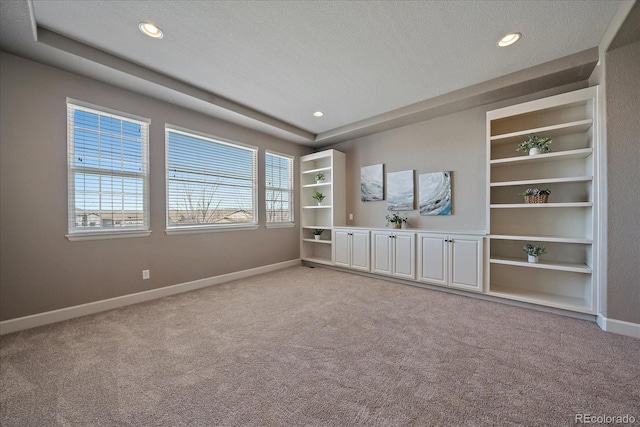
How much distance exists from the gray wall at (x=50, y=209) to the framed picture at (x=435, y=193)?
395cm

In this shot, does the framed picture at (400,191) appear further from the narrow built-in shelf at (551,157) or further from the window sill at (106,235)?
the window sill at (106,235)

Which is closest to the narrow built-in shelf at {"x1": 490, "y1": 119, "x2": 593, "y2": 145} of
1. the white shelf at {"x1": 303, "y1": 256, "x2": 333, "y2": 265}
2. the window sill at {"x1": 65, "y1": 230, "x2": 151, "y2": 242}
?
the white shelf at {"x1": 303, "y1": 256, "x2": 333, "y2": 265}

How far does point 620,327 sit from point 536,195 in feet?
4.72

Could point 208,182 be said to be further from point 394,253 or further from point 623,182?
point 623,182

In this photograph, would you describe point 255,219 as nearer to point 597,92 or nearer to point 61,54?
point 61,54

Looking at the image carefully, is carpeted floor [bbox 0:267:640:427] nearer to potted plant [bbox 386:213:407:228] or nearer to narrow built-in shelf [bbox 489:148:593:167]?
potted plant [bbox 386:213:407:228]

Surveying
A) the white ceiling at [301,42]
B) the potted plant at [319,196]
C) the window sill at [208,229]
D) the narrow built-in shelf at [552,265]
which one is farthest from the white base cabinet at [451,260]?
the window sill at [208,229]

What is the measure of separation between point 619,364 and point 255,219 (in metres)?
4.53

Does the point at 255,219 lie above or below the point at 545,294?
above

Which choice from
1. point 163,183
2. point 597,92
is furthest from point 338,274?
point 597,92

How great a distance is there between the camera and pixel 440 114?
3861mm

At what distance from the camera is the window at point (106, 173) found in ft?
9.06

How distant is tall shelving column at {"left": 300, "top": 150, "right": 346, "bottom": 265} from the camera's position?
→ 4.96 metres

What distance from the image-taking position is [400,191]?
4.38 m
